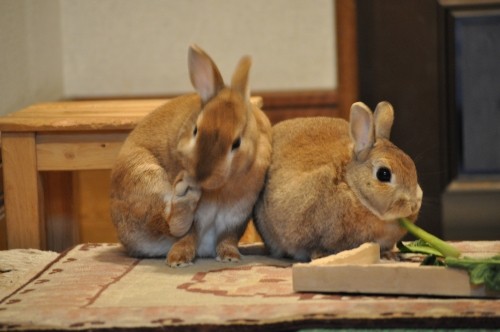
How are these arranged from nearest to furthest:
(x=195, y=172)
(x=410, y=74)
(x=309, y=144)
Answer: (x=195, y=172), (x=309, y=144), (x=410, y=74)

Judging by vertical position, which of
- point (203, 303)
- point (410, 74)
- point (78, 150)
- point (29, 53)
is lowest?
point (203, 303)

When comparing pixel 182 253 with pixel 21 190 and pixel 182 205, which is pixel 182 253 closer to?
pixel 182 205

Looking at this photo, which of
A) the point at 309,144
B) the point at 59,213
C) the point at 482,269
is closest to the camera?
the point at 482,269

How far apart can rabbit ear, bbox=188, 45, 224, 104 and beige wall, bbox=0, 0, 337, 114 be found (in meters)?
1.37

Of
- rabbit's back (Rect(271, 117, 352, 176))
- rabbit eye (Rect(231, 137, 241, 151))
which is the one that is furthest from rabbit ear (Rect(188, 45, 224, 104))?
rabbit's back (Rect(271, 117, 352, 176))

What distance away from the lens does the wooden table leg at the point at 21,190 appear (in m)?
2.80

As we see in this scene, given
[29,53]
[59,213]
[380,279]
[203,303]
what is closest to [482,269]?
[380,279]

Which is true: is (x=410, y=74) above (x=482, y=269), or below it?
above

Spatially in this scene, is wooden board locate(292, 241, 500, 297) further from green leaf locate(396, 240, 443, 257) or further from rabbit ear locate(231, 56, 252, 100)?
rabbit ear locate(231, 56, 252, 100)

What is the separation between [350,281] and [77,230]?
127 centimetres

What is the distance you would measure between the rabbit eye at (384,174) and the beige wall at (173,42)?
1525 mm

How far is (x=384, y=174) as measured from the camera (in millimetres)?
2219

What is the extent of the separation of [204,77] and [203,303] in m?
0.55

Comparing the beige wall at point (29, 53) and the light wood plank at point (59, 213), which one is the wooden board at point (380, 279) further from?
the beige wall at point (29, 53)
